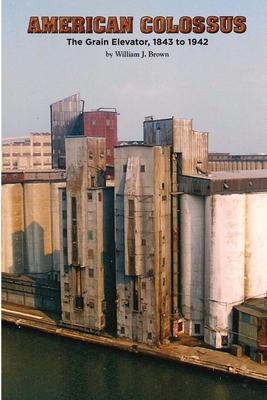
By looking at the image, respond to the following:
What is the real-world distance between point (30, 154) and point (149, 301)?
82721mm

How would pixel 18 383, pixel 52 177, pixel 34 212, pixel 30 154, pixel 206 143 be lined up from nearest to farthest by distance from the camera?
1. pixel 18 383
2. pixel 206 143
3. pixel 34 212
4. pixel 52 177
5. pixel 30 154

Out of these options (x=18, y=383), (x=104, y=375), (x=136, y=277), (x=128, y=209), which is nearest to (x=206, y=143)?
(x=128, y=209)

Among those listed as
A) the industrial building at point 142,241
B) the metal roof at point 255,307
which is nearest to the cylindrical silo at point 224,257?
the metal roof at point 255,307

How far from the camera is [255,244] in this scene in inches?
1644

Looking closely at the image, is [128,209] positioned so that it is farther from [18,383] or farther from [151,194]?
[18,383]

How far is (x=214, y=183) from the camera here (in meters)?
39.7

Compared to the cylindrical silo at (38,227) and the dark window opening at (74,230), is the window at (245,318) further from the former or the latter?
the cylindrical silo at (38,227)

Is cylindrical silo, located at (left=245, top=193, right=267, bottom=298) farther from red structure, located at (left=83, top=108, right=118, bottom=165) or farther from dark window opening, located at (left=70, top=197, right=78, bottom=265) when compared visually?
red structure, located at (left=83, top=108, right=118, bottom=165)

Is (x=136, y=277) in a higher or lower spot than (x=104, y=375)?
higher

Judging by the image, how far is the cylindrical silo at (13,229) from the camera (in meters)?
58.6

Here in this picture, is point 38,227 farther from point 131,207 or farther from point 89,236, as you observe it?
point 131,207

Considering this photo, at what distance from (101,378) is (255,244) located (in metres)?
17.9

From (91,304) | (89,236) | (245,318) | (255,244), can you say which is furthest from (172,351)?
(89,236)

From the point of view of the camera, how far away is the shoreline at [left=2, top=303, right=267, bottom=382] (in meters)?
36.0
